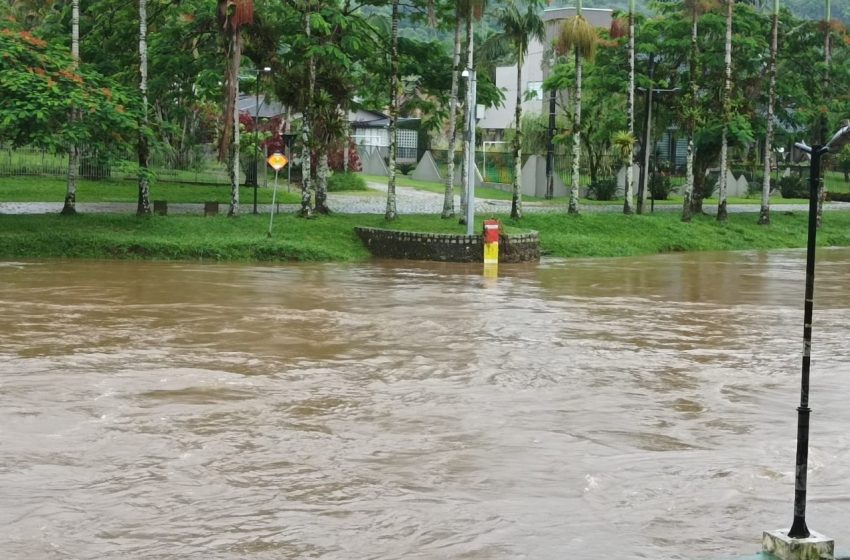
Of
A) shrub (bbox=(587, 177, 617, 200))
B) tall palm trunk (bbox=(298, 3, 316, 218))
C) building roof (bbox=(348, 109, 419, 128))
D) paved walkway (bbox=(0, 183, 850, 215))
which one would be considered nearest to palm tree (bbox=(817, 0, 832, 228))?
paved walkway (bbox=(0, 183, 850, 215))

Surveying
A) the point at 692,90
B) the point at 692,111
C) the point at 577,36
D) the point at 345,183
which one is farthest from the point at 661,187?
the point at 577,36

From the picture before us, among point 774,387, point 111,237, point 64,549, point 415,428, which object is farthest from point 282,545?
point 111,237

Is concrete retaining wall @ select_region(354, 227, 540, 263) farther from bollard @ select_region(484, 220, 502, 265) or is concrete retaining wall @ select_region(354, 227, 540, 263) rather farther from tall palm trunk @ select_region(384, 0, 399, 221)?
tall palm trunk @ select_region(384, 0, 399, 221)

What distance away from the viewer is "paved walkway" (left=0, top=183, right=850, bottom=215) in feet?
113

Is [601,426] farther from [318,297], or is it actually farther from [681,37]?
[681,37]

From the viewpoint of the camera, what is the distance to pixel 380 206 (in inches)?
1586

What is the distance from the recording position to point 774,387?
47.2 ft

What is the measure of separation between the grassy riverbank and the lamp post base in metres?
22.8

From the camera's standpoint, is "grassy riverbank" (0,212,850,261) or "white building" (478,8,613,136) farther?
"white building" (478,8,613,136)

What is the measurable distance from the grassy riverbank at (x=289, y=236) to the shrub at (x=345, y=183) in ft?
39.1

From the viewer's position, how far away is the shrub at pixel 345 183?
Result: 4716 centimetres

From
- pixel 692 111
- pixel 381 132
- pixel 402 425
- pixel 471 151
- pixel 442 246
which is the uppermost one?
pixel 381 132

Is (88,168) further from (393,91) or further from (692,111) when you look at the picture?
(692,111)

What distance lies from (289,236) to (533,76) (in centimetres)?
3675
